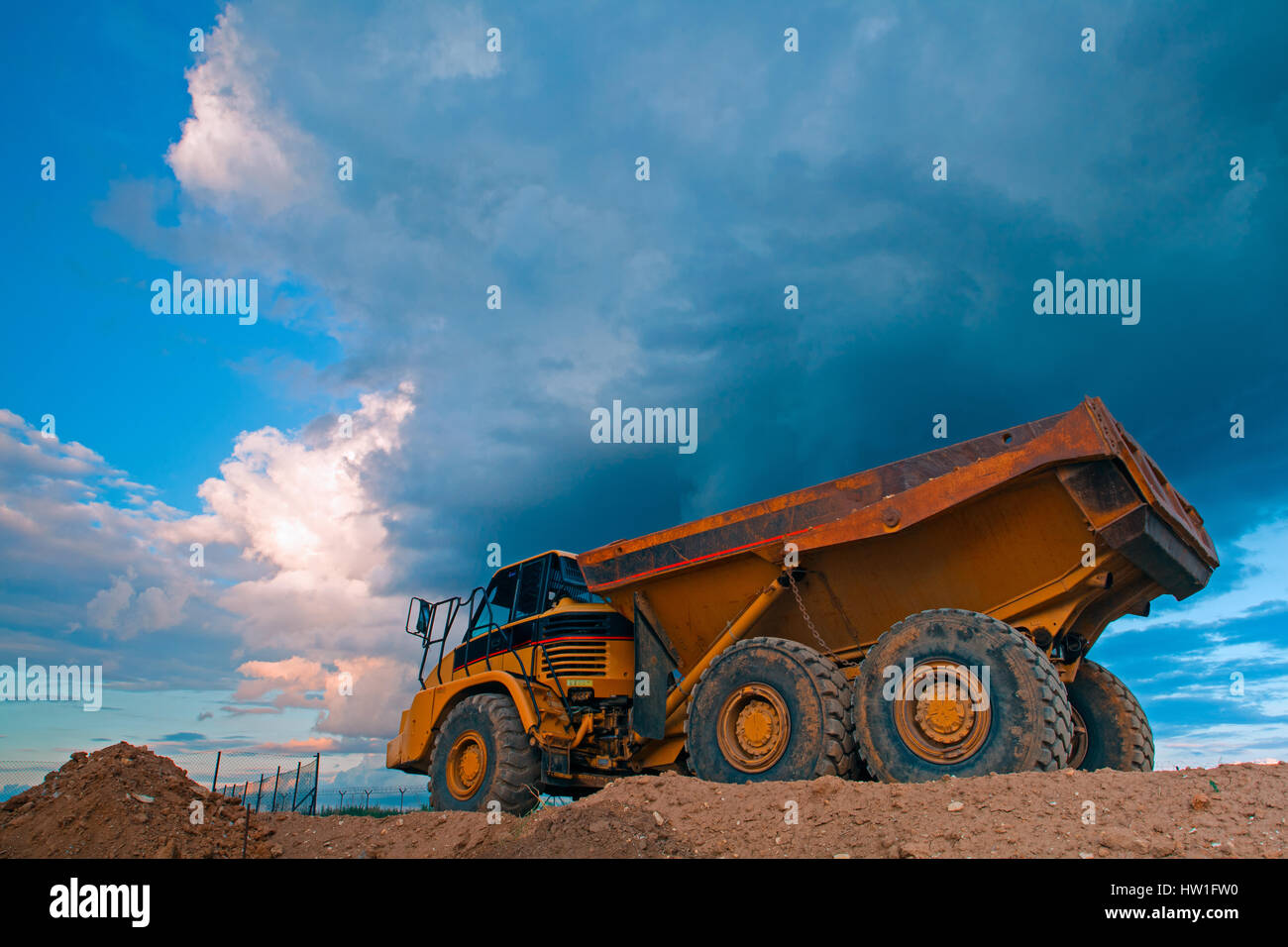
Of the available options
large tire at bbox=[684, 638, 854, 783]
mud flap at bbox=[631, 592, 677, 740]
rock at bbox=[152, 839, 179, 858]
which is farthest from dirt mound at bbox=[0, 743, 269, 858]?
large tire at bbox=[684, 638, 854, 783]

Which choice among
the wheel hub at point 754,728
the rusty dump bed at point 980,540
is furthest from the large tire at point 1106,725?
the wheel hub at point 754,728

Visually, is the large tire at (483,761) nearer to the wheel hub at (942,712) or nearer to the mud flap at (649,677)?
the mud flap at (649,677)

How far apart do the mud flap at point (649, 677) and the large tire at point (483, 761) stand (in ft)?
5.77

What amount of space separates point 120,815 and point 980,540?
918 centimetres

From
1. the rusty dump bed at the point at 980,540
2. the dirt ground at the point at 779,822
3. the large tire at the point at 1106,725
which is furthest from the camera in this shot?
the large tire at the point at 1106,725

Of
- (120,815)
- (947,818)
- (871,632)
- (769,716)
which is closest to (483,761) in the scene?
(120,815)

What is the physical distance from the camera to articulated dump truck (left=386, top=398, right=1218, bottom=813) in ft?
20.1

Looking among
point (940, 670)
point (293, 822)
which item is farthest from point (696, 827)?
point (293, 822)

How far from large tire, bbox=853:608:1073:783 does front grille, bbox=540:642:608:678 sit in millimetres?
3737

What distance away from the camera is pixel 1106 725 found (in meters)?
7.56

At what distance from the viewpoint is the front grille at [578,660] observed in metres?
9.45

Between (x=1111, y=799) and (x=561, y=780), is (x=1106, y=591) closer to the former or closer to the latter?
(x=1111, y=799)

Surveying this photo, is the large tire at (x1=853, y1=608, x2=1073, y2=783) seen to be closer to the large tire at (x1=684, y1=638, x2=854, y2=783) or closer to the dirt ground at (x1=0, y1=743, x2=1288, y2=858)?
the large tire at (x1=684, y1=638, x2=854, y2=783)
